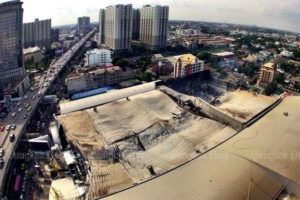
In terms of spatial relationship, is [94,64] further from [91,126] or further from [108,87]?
[91,126]

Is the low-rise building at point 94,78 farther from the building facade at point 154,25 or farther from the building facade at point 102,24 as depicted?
the building facade at point 102,24

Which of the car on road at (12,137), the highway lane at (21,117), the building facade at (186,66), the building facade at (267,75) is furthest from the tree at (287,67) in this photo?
the car on road at (12,137)

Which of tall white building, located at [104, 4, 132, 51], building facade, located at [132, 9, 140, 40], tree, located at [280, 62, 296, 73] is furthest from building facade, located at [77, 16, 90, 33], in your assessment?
tree, located at [280, 62, 296, 73]

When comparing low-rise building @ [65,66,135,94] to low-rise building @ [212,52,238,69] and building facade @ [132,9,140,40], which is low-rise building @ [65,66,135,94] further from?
building facade @ [132,9,140,40]

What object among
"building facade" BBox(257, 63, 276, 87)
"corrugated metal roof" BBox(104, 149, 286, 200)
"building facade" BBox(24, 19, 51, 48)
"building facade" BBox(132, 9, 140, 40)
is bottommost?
"corrugated metal roof" BBox(104, 149, 286, 200)

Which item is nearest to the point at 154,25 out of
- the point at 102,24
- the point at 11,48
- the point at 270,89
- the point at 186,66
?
the point at 102,24

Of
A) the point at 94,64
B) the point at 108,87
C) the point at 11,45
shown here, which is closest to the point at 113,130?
the point at 108,87
